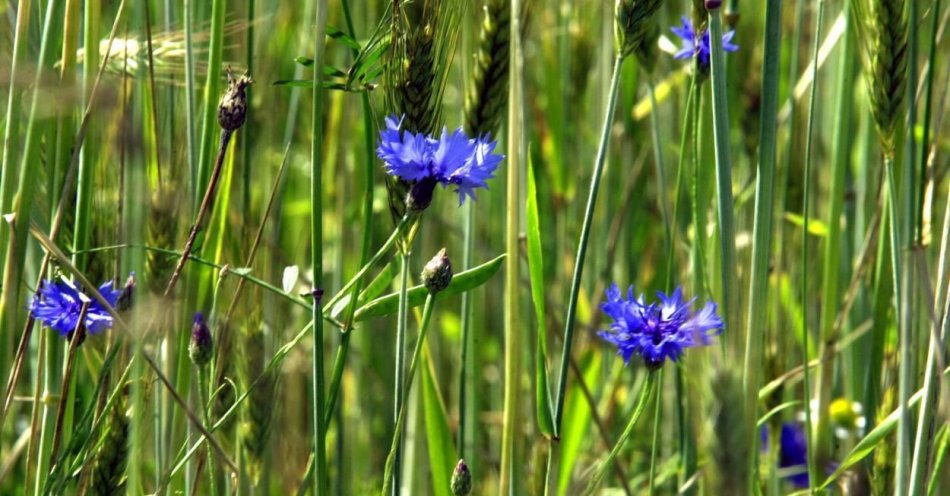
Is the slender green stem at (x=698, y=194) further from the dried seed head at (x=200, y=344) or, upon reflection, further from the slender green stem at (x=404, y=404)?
the dried seed head at (x=200, y=344)

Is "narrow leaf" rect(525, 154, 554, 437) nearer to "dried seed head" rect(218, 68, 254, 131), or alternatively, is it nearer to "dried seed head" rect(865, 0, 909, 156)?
"dried seed head" rect(218, 68, 254, 131)

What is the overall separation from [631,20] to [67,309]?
0.51m

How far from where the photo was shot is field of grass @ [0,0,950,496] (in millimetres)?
772

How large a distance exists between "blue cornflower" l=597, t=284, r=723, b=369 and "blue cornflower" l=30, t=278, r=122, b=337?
1.29 feet

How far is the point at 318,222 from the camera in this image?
741 mm

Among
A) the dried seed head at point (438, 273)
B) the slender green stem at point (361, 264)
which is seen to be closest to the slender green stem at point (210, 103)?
the slender green stem at point (361, 264)

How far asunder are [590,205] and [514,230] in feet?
0.47

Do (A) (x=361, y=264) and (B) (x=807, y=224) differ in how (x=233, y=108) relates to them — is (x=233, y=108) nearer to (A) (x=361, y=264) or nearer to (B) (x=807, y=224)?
(A) (x=361, y=264)

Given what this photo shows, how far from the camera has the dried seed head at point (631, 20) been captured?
87 cm

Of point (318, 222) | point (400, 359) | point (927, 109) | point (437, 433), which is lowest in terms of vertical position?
point (437, 433)

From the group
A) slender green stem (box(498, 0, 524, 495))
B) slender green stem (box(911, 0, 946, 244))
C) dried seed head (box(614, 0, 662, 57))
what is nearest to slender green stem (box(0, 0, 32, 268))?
slender green stem (box(498, 0, 524, 495))

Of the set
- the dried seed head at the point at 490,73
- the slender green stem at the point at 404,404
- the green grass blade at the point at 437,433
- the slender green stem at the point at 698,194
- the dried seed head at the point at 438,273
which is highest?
the dried seed head at the point at 490,73

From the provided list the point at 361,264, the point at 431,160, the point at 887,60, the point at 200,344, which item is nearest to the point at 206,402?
the point at 200,344

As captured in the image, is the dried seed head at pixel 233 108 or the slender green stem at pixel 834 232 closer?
the dried seed head at pixel 233 108
